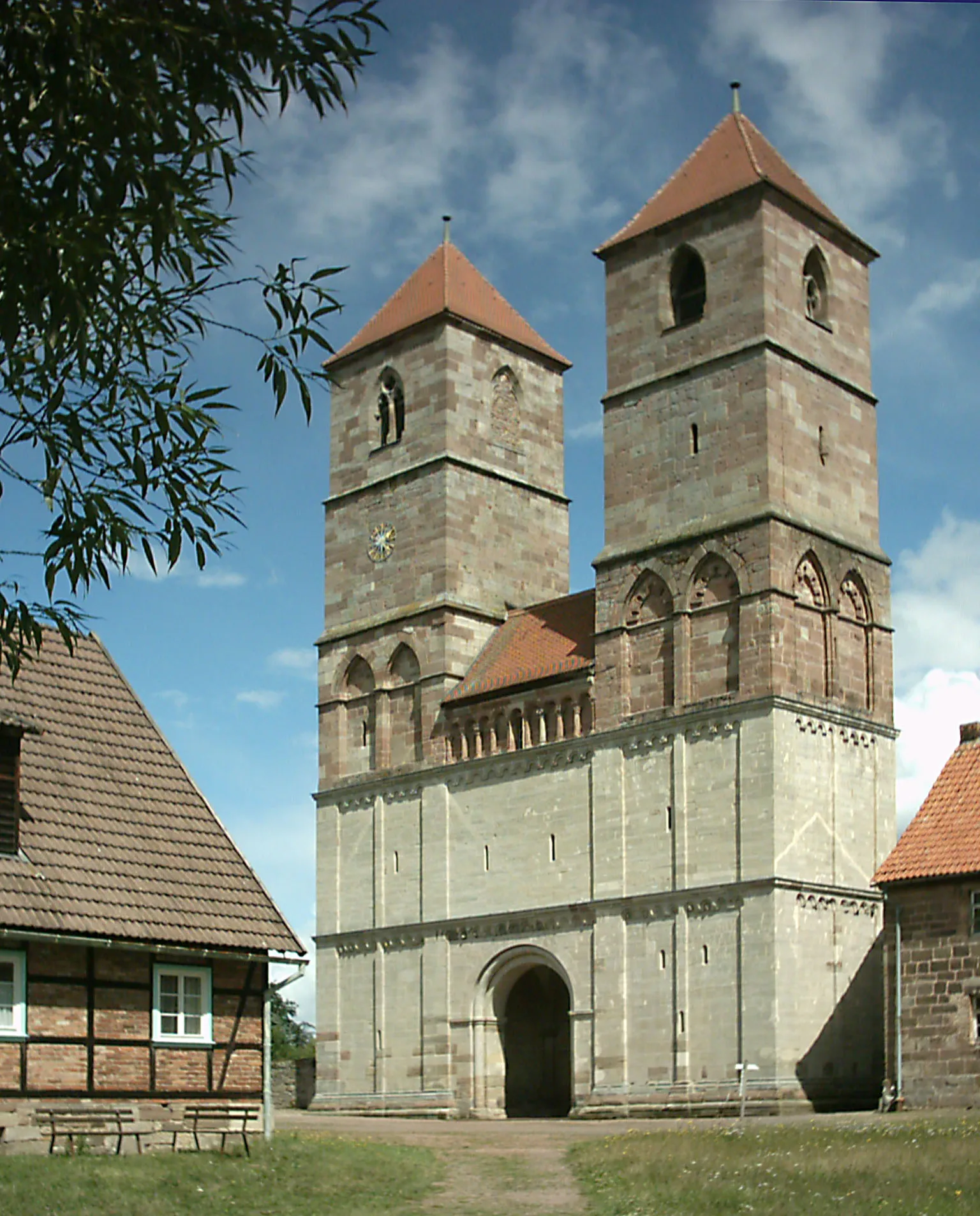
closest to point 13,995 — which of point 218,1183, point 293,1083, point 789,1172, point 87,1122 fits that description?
point 87,1122

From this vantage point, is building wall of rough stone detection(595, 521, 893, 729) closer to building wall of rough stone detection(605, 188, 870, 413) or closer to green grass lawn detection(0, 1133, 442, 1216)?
building wall of rough stone detection(605, 188, 870, 413)

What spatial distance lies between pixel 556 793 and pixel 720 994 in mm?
6441

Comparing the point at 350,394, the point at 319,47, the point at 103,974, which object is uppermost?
the point at 350,394

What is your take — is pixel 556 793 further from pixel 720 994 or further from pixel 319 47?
pixel 319 47

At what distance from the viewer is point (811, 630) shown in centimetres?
4072

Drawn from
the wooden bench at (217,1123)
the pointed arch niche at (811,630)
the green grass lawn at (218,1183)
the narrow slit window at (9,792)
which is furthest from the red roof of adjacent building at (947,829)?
the narrow slit window at (9,792)

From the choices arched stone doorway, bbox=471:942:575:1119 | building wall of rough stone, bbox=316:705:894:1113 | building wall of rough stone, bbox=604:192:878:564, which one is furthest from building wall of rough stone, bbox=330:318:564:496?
arched stone doorway, bbox=471:942:575:1119

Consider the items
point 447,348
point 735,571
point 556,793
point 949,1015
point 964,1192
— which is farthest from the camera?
point 447,348

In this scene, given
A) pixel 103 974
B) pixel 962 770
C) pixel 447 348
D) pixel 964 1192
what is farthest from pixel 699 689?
pixel 964 1192

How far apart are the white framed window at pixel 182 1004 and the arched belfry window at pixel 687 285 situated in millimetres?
22368

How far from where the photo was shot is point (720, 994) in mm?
39031

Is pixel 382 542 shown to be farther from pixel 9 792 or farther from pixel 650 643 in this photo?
pixel 9 792

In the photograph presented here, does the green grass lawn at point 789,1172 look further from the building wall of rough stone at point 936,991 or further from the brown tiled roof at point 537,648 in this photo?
the brown tiled roof at point 537,648

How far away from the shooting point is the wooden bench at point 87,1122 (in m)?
22.9
